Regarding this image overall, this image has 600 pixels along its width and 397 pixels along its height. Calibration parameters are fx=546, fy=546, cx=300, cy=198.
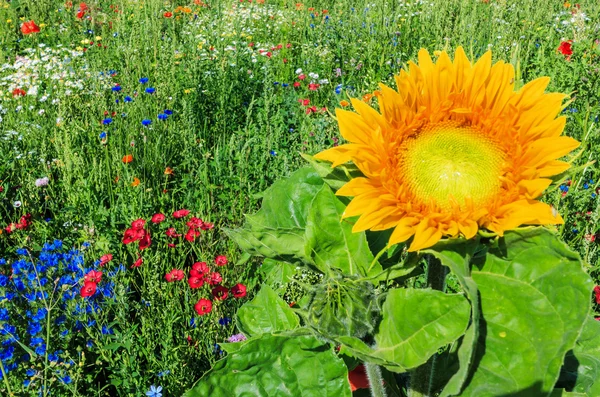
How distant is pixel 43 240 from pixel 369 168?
2.58 meters

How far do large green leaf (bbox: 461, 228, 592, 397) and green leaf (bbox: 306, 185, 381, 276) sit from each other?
21 centimetres

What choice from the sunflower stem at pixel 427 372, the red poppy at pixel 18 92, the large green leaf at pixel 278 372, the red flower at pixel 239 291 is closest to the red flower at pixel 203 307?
the red flower at pixel 239 291

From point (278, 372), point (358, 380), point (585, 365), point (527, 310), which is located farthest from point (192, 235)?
point (527, 310)

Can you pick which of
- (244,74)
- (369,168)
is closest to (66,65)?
(244,74)

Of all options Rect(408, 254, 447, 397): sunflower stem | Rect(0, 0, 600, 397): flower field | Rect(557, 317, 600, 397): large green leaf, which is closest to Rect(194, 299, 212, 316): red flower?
Rect(0, 0, 600, 397): flower field

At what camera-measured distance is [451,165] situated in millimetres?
885

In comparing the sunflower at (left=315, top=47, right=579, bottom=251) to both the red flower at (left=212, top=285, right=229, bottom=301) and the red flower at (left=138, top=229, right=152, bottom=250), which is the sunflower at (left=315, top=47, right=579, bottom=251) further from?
the red flower at (left=138, top=229, right=152, bottom=250)

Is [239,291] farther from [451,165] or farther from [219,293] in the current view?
[451,165]

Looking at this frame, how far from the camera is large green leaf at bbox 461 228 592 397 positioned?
74 centimetres

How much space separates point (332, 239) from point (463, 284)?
0.99 ft

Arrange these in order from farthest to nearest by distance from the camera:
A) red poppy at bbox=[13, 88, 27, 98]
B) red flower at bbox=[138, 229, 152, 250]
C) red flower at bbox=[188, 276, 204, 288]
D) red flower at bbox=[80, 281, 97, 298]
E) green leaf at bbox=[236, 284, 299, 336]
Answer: red poppy at bbox=[13, 88, 27, 98], red flower at bbox=[138, 229, 152, 250], red flower at bbox=[188, 276, 204, 288], red flower at bbox=[80, 281, 97, 298], green leaf at bbox=[236, 284, 299, 336]

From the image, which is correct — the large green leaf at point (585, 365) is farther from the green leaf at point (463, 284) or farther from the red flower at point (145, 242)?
the red flower at point (145, 242)

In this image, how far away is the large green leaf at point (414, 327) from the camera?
2.54 ft

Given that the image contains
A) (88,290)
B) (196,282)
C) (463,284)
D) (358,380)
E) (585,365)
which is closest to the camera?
(463,284)
